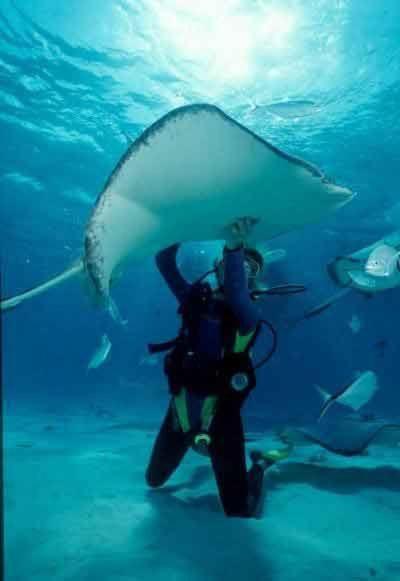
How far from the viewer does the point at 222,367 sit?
430 cm

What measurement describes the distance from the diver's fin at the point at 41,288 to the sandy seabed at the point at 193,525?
7.23 ft

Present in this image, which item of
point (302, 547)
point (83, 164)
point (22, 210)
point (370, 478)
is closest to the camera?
point (302, 547)

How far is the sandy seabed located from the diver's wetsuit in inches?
13.4

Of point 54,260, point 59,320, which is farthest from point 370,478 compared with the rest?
point 59,320

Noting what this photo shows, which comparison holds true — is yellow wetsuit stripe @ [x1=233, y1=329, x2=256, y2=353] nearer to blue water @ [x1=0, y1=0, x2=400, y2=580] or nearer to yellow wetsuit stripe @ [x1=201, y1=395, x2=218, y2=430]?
yellow wetsuit stripe @ [x1=201, y1=395, x2=218, y2=430]

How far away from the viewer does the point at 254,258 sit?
4.44 m

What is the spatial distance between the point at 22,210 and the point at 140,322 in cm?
7310

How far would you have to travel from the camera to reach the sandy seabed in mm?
3615

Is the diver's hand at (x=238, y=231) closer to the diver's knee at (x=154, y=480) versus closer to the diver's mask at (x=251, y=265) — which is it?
the diver's mask at (x=251, y=265)

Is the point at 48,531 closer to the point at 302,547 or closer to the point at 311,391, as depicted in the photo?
the point at 302,547

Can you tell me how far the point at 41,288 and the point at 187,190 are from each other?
1325 millimetres

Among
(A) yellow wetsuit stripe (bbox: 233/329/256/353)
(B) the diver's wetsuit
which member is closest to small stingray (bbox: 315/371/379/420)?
(B) the diver's wetsuit

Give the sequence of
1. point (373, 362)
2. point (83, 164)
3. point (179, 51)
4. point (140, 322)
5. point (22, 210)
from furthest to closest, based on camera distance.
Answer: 1. point (140, 322)
2. point (373, 362)
3. point (22, 210)
4. point (83, 164)
5. point (179, 51)

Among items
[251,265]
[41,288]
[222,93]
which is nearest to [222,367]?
[251,265]
